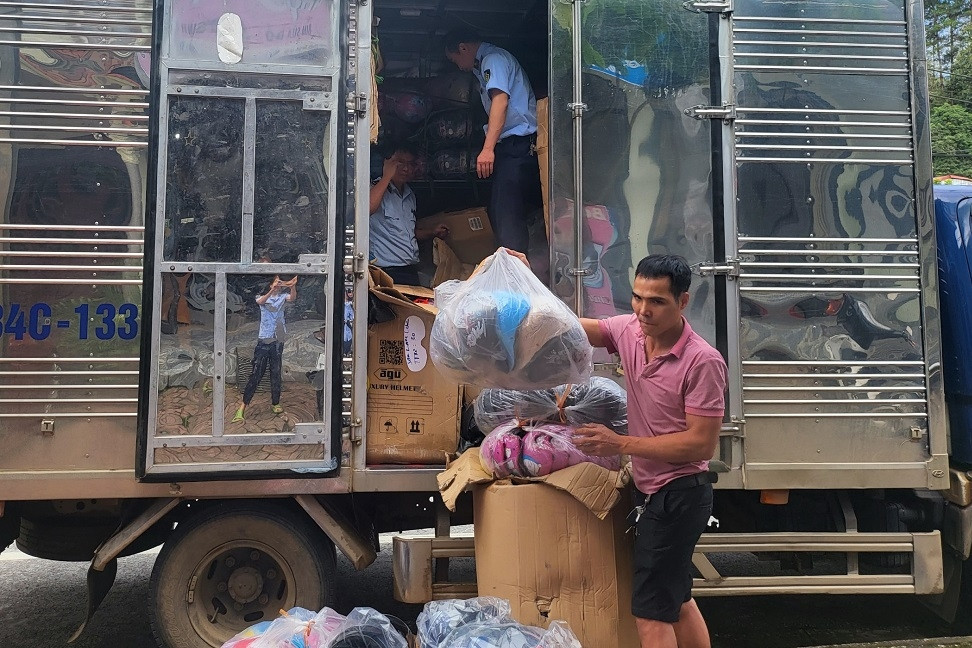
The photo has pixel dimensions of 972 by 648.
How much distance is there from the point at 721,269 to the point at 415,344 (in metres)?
1.52

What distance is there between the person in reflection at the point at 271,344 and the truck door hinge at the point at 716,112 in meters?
2.14

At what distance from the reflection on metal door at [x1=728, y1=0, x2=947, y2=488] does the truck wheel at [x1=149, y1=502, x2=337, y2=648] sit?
2164 millimetres

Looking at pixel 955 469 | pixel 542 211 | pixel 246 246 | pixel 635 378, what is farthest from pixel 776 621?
pixel 246 246

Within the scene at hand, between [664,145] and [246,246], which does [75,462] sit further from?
[664,145]

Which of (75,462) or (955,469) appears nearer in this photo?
(75,462)

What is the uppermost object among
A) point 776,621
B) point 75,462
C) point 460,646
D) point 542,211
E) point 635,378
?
point 542,211

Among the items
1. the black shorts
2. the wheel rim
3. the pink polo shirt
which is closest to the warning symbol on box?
the wheel rim

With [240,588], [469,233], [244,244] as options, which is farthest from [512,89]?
[240,588]

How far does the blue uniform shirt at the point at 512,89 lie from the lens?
4289mm

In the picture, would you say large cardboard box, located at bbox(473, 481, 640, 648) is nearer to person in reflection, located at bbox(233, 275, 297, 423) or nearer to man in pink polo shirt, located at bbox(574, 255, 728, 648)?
man in pink polo shirt, located at bbox(574, 255, 728, 648)

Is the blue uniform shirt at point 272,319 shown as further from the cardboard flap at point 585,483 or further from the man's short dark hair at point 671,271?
the man's short dark hair at point 671,271

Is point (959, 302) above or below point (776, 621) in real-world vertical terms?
above

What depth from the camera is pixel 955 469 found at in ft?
11.8

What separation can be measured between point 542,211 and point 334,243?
1614 mm
